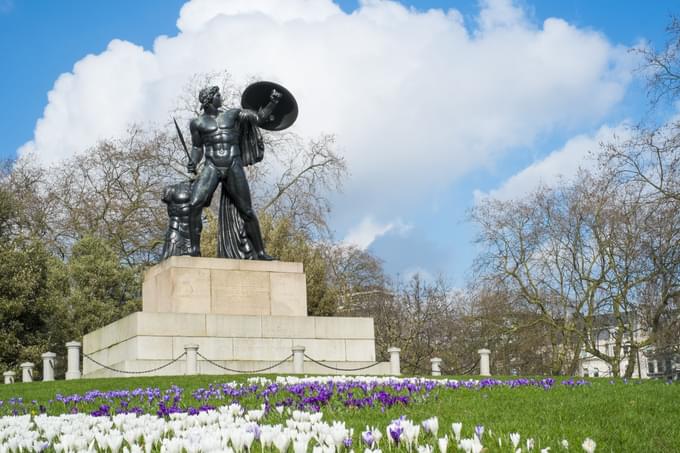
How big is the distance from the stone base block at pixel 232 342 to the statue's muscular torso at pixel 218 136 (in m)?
3.99

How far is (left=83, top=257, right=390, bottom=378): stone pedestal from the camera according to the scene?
19.5 meters

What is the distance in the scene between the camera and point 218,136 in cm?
2109

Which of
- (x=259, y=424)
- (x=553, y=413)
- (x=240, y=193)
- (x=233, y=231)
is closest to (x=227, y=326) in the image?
(x=233, y=231)

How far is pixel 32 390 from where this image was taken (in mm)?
15984

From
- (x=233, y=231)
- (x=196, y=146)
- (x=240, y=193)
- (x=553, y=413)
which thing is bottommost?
(x=553, y=413)

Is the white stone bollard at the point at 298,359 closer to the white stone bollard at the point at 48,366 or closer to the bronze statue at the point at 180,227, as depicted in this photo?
the bronze statue at the point at 180,227

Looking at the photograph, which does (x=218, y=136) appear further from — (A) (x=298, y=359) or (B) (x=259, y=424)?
(B) (x=259, y=424)

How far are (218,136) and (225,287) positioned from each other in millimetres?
3759

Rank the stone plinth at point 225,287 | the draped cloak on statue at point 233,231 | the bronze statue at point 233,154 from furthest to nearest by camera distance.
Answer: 1. the draped cloak on statue at point 233,231
2. the bronze statue at point 233,154
3. the stone plinth at point 225,287

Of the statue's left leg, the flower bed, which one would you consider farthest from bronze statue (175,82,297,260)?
the flower bed

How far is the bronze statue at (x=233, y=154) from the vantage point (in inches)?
831

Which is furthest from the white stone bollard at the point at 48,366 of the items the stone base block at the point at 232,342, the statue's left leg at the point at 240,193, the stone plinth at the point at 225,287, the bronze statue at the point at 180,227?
the statue's left leg at the point at 240,193

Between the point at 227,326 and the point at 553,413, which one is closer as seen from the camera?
the point at 553,413

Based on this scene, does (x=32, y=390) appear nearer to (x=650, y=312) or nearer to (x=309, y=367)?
(x=309, y=367)
